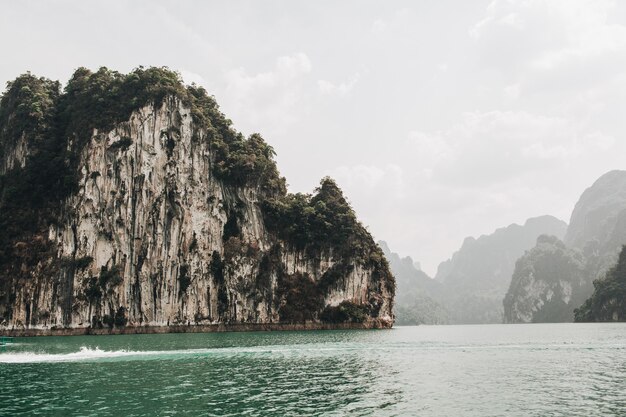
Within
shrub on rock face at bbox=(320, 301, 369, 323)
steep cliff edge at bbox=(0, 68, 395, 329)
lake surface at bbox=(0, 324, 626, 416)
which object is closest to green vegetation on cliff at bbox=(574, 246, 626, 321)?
steep cliff edge at bbox=(0, 68, 395, 329)

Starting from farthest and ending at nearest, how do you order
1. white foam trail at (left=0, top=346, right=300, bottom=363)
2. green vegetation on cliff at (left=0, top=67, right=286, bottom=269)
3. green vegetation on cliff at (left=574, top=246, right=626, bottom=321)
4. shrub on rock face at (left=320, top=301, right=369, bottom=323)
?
green vegetation on cliff at (left=574, top=246, right=626, bottom=321)
shrub on rock face at (left=320, top=301, right=369, bottom=323)
green vegetation on cliff at (left=0, top=67, right=286, bottom=269)
white foam trail at (left=0, top=346, right=300, bottom=363)

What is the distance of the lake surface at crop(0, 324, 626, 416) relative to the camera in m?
22.7

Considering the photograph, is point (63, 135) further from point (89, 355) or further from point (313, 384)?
point (313, 384)

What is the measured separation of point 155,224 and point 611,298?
155m

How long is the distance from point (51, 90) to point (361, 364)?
97.1m

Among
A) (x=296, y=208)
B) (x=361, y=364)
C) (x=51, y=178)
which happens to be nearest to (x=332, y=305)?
(x=296, y=208)

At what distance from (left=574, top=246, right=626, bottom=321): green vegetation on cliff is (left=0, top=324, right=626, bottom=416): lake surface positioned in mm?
143039

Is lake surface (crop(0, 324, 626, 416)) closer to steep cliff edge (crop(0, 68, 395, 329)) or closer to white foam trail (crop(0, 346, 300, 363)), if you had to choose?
white foam trail (crop(0, 346, 300, 363))

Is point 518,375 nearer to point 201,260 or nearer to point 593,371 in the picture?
point 593,371

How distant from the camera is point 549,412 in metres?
21.9

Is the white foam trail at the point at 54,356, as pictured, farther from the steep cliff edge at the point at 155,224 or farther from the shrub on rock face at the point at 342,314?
the shrub on rock face at the point at 342,314

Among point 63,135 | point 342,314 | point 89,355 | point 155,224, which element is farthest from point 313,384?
point 63,135

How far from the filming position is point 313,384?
1148 inches

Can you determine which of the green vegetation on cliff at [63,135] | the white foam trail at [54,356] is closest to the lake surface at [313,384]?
the white foam trail at [54,356]
